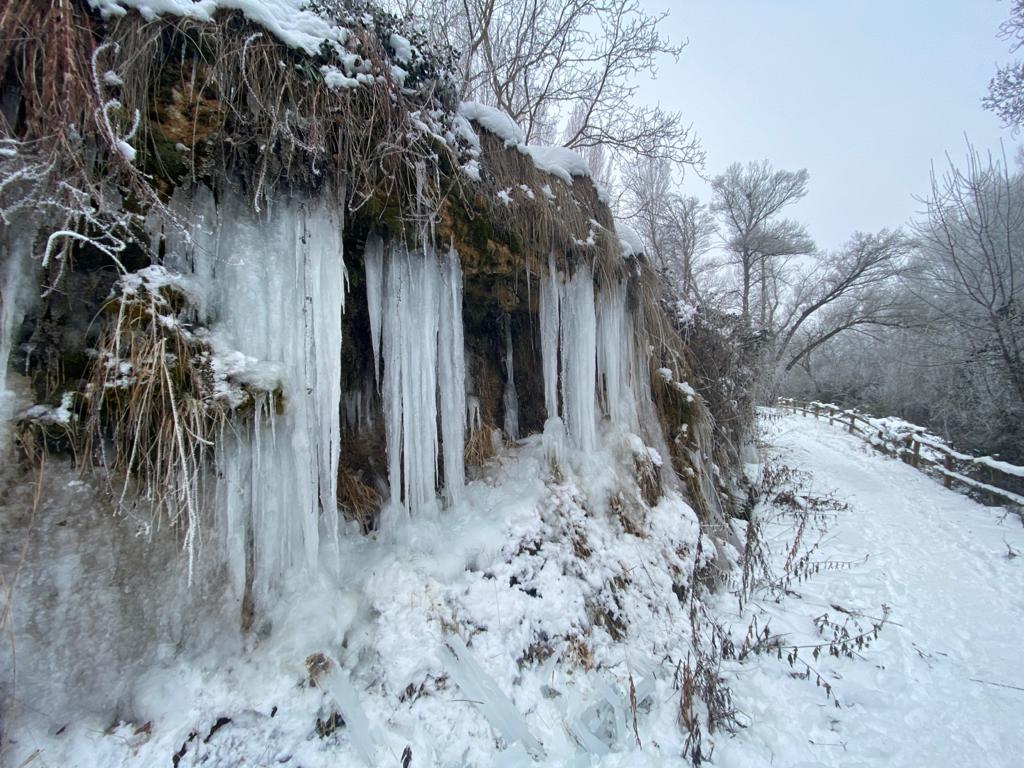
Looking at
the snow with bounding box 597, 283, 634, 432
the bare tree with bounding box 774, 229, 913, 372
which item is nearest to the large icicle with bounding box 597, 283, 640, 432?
the snow with bounding box 597, 283, 634, 432

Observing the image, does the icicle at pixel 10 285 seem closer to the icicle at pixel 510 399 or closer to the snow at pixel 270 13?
the snow at pixel 270 13

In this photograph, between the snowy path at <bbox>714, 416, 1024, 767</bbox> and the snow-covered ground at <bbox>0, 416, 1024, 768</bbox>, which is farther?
the snowy path at <bbox>714, 416, 1024, 767</bbox>

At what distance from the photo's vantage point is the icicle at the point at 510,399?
3861mm

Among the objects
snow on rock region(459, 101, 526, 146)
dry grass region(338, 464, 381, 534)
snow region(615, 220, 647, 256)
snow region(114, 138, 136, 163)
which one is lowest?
dry grass region(338, 464, 381, 534)

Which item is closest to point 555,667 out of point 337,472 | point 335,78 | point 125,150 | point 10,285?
point 337,472

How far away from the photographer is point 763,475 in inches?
288

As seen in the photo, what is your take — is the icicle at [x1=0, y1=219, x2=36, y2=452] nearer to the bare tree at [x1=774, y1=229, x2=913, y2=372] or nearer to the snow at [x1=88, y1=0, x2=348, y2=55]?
the snow at [x1=88, y1=0, x2=348, y2=55]

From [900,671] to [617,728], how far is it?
2185 millimetres

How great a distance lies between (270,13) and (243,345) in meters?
1.63

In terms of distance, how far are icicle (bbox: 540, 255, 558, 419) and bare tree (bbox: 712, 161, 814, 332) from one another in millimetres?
14293

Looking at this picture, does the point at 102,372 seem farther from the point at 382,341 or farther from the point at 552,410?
the point at 552,410

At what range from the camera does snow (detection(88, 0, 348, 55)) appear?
1798 mm

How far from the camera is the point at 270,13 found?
208 centimetres

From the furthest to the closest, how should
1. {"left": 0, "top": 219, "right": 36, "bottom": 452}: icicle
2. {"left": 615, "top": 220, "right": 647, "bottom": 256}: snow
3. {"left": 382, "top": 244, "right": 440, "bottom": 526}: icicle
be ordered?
{"left": 615, "top": 220, "right": 647, "bottom": 256}: snow
{"left": 382, "top": 244, "right": 440, "bottom": 526}: icicle
{"left": 0, "top": 219, "right": 36, "bottom": 452}: icicle
